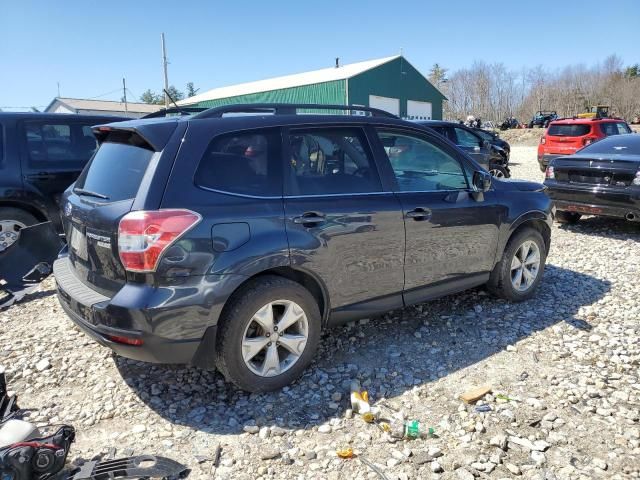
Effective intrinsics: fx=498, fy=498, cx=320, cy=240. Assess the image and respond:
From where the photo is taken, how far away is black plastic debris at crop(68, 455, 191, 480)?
2.37 m

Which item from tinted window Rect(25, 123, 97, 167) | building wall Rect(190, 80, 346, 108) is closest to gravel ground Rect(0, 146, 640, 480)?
tinted window Rect(25, 123, 97, 167)

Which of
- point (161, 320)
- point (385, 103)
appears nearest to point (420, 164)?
point (161, 320)

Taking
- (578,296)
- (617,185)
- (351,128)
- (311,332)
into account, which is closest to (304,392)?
(311,332)

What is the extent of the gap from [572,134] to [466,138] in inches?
209

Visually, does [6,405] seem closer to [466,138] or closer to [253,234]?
[253,234]

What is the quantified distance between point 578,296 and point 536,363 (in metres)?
1.74

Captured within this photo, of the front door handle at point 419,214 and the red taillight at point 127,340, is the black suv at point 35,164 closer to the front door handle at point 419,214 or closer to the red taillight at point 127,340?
the red taillight at point 127,340

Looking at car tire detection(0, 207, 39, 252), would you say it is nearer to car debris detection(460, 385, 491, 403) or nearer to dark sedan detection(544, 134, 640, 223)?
car debris detection(460, 385, 491, 403)

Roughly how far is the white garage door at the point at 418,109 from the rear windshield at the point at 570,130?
62.9 feet

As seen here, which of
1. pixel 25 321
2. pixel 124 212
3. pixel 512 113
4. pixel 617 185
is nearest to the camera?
pixel 124 212

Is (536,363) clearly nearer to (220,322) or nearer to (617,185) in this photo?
(220,322)

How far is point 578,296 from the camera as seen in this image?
199 inches

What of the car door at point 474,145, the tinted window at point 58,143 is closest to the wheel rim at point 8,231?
the tinted window at point 58,143

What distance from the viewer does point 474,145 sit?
13047 mm
